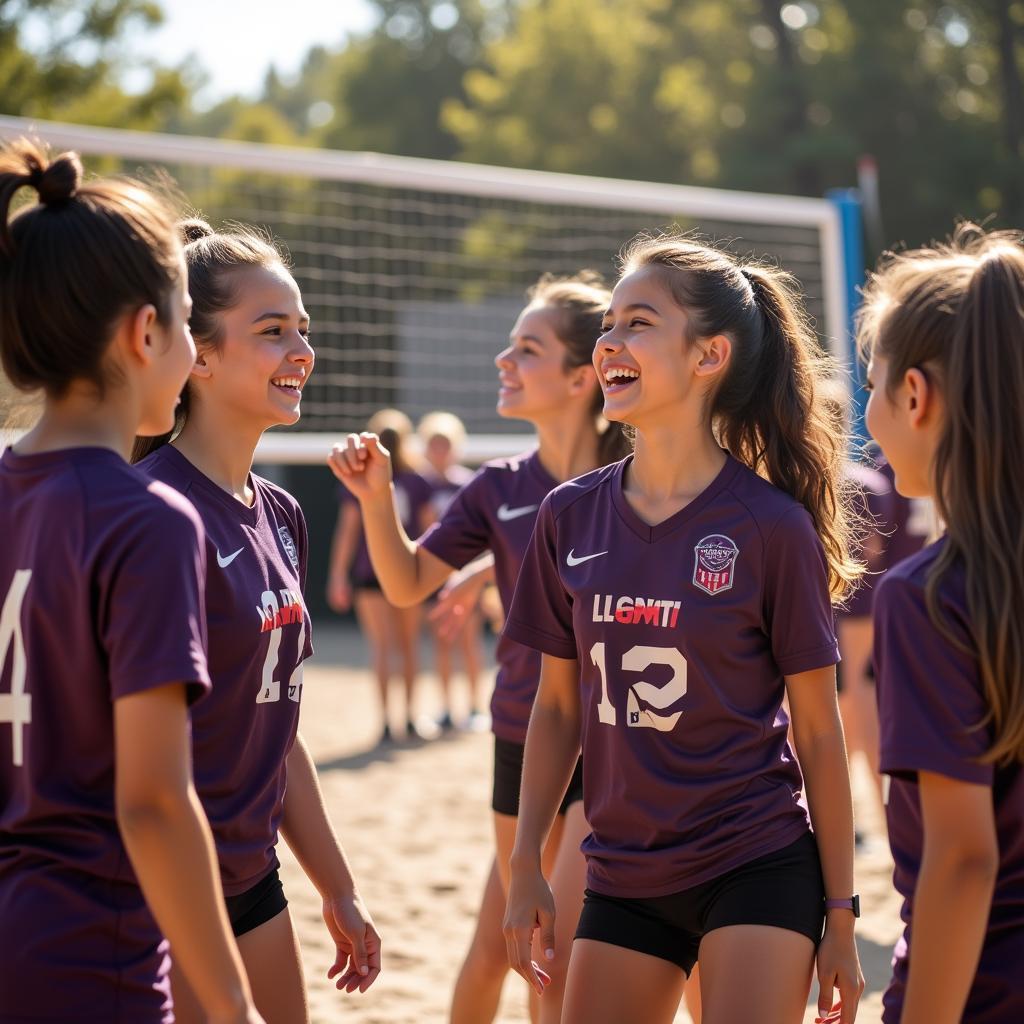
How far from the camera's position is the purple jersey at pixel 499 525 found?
3.70 metres

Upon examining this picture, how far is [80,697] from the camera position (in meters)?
1.77

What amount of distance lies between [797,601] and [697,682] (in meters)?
0.23

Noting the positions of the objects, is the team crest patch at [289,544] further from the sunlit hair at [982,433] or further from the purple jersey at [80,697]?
the sunlit hair at [982,433]

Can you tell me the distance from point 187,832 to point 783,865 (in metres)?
1.16

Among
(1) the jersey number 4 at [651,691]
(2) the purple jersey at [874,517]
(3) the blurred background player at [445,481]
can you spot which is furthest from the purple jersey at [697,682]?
(3) the blurred background player at [445,481]

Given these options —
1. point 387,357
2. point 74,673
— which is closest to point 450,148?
point 387,357

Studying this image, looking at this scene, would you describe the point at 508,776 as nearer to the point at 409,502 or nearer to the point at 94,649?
the point at 94,649

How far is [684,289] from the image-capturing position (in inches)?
110

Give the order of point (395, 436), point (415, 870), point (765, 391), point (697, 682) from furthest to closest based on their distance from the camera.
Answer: point (395, 436) < point (415, 870) < point (765, 391) < point (697, 682)

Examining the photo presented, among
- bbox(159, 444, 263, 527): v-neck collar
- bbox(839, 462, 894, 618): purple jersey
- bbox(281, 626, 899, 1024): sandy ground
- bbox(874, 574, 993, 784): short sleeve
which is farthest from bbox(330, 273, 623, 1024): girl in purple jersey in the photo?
bbox(839, 462, 894, 618): purple jersey

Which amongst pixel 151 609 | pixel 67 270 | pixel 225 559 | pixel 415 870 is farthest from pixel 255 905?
pixel 415 870

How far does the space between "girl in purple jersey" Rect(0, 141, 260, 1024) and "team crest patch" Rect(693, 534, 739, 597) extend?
1048mm

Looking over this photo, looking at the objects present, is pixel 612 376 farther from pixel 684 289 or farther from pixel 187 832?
pixel 187 832

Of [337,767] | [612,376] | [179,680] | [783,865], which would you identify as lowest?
[337,767]
